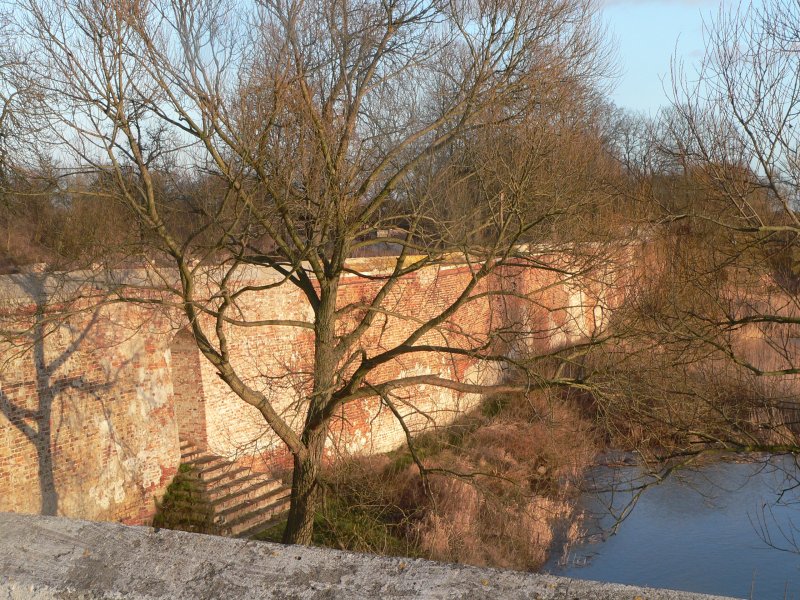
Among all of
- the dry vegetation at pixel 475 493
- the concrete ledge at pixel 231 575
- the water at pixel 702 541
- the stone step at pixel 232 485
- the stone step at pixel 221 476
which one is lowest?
the water at pixel 702 541

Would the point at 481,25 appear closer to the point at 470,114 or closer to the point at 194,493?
the point at 470,114

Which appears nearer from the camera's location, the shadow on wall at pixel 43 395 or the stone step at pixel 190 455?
the shadow on wall at pixel 43 395

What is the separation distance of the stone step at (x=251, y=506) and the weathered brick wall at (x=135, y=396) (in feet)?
2.29

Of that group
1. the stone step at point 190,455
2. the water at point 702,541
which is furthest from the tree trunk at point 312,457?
the water at point 702,541

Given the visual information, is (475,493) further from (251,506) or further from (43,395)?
(43,395)

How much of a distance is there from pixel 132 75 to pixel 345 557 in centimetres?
625

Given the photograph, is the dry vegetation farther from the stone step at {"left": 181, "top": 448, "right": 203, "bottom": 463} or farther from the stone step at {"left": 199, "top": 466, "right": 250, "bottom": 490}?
the stone step at {"left": 181, "top": 448, "right": 203, "bottom": 463}

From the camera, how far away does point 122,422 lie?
31.7ft

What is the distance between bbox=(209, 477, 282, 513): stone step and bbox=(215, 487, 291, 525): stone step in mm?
42

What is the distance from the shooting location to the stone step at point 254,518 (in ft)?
33.1

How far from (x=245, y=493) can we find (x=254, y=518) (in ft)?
1.49

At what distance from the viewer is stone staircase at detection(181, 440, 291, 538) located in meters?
10.2

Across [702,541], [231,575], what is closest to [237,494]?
[702,541]

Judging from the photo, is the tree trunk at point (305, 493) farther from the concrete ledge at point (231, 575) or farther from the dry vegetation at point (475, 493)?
the concrete ledge at point (231, 575)
